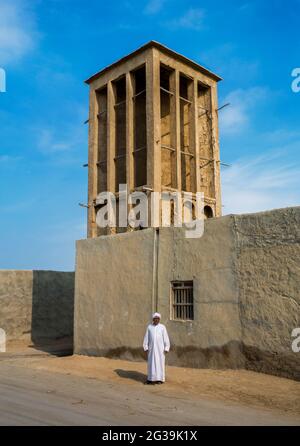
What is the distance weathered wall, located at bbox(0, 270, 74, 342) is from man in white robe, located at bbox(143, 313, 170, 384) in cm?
1004

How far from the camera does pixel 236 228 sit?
376 inches

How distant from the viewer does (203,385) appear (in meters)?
8.34

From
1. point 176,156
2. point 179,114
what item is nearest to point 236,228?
point 176,156

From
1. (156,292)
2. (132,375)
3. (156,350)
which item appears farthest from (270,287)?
(132,375)

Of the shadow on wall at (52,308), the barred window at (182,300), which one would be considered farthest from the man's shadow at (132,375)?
the shadow on wall at (52,308)

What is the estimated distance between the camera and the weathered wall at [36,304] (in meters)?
17.6

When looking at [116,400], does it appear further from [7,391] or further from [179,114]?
[179,114]

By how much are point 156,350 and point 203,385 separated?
118cm

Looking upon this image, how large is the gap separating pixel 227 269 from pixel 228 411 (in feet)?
11.9

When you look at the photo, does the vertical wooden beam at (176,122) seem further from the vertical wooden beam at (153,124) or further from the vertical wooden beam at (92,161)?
the vertical wooden beam at (92,161)

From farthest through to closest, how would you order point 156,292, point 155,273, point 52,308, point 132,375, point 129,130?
point 52,308
point 129,130
point 155,273
point 156,292
point 132,375

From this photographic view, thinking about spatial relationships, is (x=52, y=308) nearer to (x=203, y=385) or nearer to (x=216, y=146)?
(x=216, y=146)

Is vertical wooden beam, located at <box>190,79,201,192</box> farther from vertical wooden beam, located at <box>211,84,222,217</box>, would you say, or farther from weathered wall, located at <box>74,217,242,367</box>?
weathered wall, located at <box>74,217,242,367</box>

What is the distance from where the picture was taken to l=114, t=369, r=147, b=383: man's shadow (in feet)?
30.9
